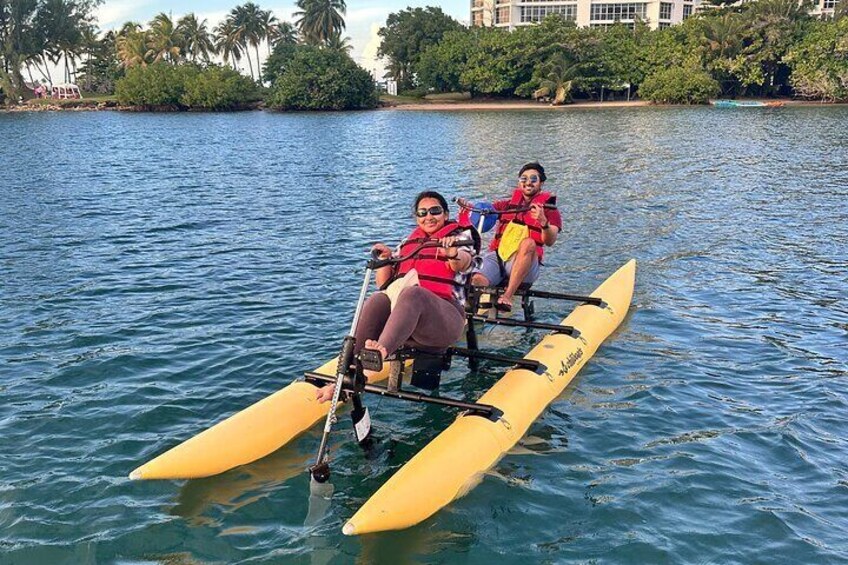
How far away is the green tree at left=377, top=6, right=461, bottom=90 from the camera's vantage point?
105188mm

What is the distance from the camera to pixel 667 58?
84500 millimetres

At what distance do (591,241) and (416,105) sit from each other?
3209 inches

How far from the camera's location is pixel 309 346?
10805mm

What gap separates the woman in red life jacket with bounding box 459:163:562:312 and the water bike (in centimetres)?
146

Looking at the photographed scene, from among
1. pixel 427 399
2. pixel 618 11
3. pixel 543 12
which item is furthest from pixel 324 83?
pixel 427 399

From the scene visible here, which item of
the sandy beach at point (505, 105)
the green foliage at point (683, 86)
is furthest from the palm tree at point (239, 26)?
the green foliage at point (683, 86)

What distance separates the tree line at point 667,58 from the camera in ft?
255

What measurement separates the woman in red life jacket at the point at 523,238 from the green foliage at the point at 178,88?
95925 mm

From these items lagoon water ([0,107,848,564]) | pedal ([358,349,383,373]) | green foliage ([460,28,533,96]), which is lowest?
lagoon water ([0,107,848,564])

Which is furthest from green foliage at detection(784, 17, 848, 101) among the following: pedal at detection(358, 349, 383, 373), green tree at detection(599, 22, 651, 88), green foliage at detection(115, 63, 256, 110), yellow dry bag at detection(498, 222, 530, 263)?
pedal at detection(358, 349, 383, 373)

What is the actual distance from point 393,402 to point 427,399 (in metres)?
1.86

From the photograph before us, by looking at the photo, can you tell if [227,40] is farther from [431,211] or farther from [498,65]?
[431,211]

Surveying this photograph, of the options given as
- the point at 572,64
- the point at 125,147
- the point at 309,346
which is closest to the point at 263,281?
the point at 309,346

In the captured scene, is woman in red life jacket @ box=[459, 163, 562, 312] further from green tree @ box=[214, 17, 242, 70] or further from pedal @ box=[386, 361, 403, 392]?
green tree @ box=[214, 17, 242, 70]
